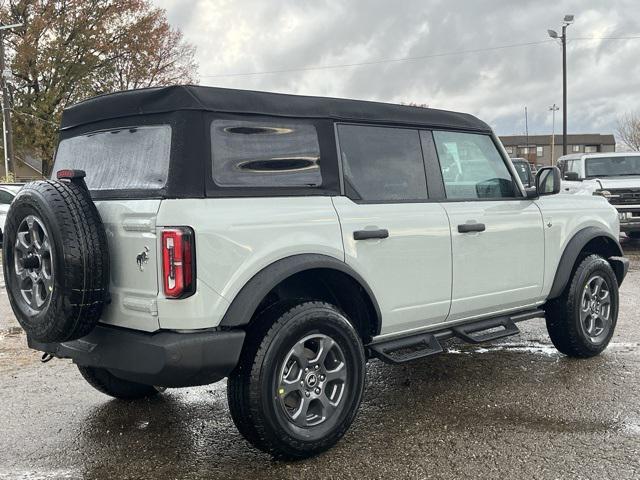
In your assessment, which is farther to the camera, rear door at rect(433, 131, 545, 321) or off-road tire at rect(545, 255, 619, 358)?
off-road tire at rect(545, 255, 619, 358)

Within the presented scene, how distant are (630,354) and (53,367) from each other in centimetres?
477

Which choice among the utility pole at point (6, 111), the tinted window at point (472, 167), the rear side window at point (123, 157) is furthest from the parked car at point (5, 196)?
the tinted window at point (472, 167)

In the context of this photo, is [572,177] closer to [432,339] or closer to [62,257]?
[432,339]

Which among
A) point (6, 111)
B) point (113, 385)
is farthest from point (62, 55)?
point (113, 385)

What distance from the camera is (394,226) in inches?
148

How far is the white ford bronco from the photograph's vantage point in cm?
299

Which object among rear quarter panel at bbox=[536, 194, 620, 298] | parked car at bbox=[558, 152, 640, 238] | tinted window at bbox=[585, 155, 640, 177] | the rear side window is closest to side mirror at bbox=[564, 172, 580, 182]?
parked car at bbox=[558, 152, 640, 238]

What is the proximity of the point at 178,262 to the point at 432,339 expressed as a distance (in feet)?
→ 6.17

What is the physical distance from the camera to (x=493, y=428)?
374 cm

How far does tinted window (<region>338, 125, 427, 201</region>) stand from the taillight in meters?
1.15

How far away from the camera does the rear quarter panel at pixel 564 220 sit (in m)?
4.80

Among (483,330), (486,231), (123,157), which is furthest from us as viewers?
(483,330)

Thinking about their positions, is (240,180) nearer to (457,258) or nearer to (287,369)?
(287,369)

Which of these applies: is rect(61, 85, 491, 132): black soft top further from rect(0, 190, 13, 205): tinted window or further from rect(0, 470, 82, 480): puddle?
rect(0, 190, 13, 205): tinted window
